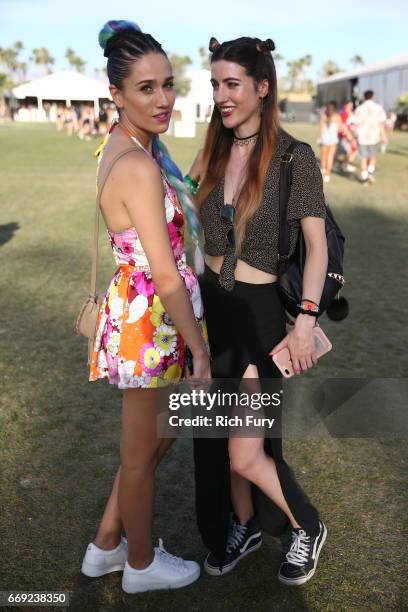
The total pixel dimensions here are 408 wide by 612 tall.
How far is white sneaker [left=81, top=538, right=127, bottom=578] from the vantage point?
255 cm

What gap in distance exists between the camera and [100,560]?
2.55 meters

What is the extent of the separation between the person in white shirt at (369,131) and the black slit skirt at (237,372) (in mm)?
12134

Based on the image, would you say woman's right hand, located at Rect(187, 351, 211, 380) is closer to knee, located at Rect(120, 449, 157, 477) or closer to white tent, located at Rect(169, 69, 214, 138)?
knee, located at Rect(120, 449, 157, 477)

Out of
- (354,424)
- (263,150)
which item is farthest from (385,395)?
(263,150)

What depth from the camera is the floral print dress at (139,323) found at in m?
2.09

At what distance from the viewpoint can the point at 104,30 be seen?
6.64 feet

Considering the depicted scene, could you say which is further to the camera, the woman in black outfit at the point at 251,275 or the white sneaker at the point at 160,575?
the white sneaker at the point at 160,575

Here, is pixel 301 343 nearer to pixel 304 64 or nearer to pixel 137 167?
pixel 137 167

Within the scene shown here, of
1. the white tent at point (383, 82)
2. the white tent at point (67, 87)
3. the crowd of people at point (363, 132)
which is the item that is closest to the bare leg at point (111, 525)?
the crowd of people at point (363, 132)

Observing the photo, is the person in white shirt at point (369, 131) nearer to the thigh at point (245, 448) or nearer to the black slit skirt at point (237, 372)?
the black slit skirt at point (237, 372)

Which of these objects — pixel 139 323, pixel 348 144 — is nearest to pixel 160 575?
pixel 139 323

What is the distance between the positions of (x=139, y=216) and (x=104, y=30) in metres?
0.64

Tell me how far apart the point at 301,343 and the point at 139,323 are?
57cm

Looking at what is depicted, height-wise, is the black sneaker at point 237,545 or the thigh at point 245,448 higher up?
the thigh at point 245,448
